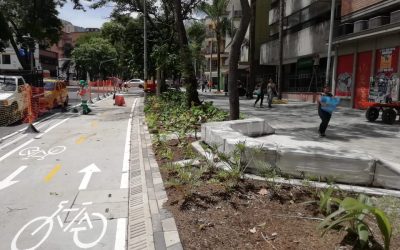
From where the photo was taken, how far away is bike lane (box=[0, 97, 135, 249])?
5.15m

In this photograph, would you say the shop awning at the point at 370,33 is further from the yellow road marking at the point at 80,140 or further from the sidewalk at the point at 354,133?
the yellow road marking at the point at 80,140

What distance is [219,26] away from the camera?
52062mm

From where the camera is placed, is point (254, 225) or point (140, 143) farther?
point (140, 143)

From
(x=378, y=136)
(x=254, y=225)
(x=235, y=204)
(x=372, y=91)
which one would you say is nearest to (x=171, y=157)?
(x=235, y=204)

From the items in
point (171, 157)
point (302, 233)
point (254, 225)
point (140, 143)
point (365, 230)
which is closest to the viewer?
point (365, 230)

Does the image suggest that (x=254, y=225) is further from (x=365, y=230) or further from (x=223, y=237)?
(x=365, y=230)

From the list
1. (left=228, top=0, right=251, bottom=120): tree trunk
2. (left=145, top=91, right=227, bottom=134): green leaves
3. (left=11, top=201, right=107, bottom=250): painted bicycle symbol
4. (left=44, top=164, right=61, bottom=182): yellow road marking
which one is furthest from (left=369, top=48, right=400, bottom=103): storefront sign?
(left=11, top=201, right=107, bottom=250): painted bicycle symbol

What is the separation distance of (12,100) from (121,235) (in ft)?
41.3

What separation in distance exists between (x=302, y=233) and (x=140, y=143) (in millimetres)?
7512

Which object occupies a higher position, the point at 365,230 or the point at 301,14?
the point at 301,14

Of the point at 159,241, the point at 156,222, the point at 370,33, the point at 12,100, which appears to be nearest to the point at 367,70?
the point at 370,33

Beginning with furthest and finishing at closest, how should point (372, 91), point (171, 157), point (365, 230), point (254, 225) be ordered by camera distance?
point (372, 91) → point (171, 157) → point (254, 225) → point (365, 230)

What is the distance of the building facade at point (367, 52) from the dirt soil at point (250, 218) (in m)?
14.0

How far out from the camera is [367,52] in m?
21.5
